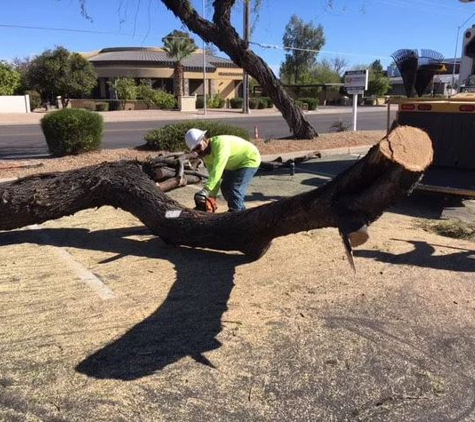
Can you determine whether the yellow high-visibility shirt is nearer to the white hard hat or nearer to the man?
the man

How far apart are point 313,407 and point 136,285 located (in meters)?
2.31

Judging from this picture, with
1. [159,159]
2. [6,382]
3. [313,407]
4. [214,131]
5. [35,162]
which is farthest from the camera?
[214,131]

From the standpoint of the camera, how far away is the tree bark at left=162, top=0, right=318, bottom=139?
14828 millimetres

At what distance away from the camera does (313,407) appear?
10.6ft

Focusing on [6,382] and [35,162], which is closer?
[6,382]

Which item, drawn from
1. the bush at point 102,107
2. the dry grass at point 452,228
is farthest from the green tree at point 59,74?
the dry grass at point 452,228

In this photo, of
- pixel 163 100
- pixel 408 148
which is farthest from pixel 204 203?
pixel 163 100

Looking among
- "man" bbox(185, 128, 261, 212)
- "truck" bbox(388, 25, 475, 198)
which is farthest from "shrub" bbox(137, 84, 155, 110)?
"man" bbox(185, 128, 261, 212)

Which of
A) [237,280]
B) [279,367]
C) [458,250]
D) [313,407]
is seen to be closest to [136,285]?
[237,280]

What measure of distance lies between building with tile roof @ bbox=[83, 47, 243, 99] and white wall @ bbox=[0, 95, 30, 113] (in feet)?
45.0

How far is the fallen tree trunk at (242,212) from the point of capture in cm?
347

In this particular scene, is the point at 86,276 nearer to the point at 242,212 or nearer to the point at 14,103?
the point at 242,212

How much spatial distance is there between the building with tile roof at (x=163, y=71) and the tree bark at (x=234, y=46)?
3635cm

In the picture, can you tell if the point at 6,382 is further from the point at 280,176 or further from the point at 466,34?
the point at 466,34
